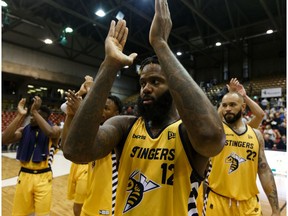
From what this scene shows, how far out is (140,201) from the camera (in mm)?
1269

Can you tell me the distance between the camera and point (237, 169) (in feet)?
7.85

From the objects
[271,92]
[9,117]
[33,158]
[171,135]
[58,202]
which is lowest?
[58,202]

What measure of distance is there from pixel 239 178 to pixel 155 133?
141 cm

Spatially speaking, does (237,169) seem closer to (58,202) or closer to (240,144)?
(240,144)

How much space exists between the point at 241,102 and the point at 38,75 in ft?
51.5

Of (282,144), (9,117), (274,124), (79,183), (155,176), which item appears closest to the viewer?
(155,176)

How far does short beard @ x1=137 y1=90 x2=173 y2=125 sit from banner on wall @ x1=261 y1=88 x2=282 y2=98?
1295 centimetres

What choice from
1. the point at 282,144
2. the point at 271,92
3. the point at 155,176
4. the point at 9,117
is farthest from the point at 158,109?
the point at 9,117

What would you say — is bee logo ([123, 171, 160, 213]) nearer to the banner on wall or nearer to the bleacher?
the banner on wall

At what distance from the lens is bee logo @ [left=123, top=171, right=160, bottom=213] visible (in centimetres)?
127

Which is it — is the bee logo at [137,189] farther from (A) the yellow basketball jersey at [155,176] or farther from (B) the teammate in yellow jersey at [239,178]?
(B) the teammate in yellow jersey at [239,178]

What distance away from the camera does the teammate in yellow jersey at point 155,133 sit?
1.08 m

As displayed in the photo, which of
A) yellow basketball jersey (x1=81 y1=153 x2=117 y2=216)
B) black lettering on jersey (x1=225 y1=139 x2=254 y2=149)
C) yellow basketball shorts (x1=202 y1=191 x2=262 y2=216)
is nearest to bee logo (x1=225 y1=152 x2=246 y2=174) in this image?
black lettering on jersey (x1=225 y1=139 x2=254 y2=149)

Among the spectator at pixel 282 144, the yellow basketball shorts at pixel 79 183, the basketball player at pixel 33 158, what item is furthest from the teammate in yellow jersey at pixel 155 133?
the spectator at pixel 282 144
